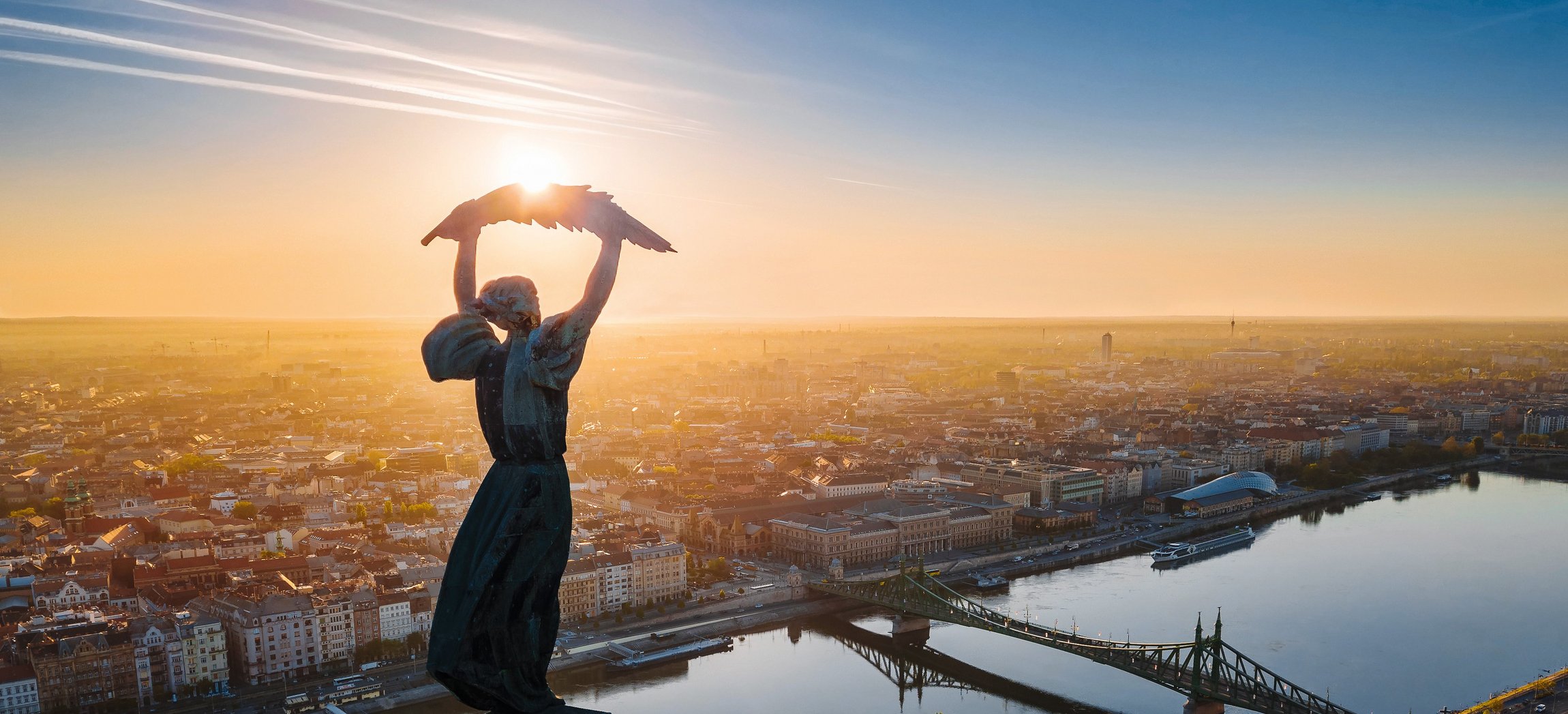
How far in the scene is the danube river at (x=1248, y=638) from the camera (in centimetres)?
1237

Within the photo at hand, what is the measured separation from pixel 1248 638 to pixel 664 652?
281 inches

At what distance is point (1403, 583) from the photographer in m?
16.9

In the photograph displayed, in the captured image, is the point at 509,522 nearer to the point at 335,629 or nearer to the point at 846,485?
the point at 335,629

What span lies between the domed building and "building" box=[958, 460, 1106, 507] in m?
1.22

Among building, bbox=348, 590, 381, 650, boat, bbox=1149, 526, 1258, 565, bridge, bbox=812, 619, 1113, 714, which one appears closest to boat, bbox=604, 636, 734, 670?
bridge, bbox=812, 619, 1113, 714

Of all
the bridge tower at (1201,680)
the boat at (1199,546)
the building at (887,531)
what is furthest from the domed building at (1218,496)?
the bridge tower at (1201,680)

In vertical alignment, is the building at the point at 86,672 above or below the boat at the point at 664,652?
above

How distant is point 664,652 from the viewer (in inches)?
534

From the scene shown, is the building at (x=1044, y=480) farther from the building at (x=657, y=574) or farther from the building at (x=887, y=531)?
the building at (x=657, y=574)

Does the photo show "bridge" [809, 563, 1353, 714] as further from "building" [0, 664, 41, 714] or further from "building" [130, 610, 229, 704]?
"building" [0, 664, 41, 714]

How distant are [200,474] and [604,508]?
Result: 8377 mm

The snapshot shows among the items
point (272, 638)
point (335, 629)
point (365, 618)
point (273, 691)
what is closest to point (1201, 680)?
point (365, 618)

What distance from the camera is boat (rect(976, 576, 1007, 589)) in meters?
17.9

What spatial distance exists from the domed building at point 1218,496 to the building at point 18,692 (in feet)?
65.2
